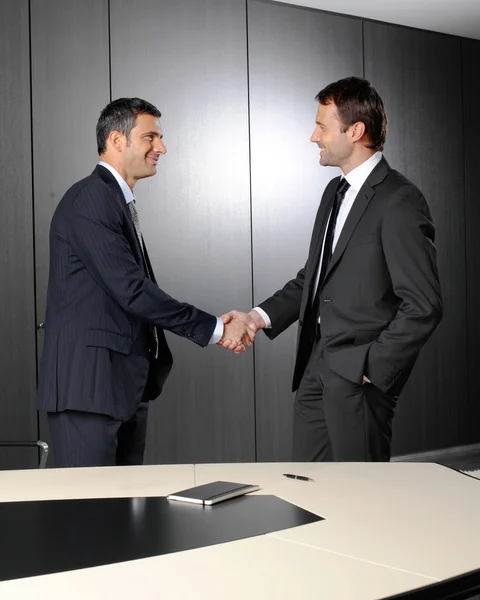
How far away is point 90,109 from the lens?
4883 mm

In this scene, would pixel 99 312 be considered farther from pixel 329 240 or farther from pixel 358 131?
pixel 358 131

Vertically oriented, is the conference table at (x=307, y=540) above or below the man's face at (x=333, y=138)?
below

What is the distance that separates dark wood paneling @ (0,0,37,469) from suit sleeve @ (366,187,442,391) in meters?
2.33

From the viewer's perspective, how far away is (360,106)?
3.32 m

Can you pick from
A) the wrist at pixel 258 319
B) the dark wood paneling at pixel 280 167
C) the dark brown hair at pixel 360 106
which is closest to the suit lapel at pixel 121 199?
the wrist at pixel 258 319

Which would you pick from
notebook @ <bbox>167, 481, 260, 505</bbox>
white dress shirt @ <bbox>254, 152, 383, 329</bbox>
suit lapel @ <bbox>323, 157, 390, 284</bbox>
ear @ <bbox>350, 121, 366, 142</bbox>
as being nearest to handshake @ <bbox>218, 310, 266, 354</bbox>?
white dress shirt @ <bbox>254, 152, 383, 329</bbox>

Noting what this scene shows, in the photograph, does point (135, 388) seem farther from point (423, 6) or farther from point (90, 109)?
point (423, 6)

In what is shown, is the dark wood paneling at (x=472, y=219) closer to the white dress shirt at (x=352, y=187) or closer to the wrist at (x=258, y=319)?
the wrist at (x=258, y=319)

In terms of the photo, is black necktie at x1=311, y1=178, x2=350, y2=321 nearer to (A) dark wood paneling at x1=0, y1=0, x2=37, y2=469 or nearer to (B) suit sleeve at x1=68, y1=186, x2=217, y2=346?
(B) suit sleeve at x1=68, y1=186, x2=217, y2=346

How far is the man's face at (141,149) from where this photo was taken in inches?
137

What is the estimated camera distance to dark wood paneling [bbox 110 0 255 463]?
5082 millimetres

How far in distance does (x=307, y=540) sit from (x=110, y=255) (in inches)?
69.7

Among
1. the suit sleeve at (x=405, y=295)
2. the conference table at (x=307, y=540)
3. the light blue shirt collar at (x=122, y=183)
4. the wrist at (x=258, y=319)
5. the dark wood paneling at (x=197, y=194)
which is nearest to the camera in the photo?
the conference table at (x=307, y=540)

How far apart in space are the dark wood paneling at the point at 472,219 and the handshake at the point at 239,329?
3.00m
